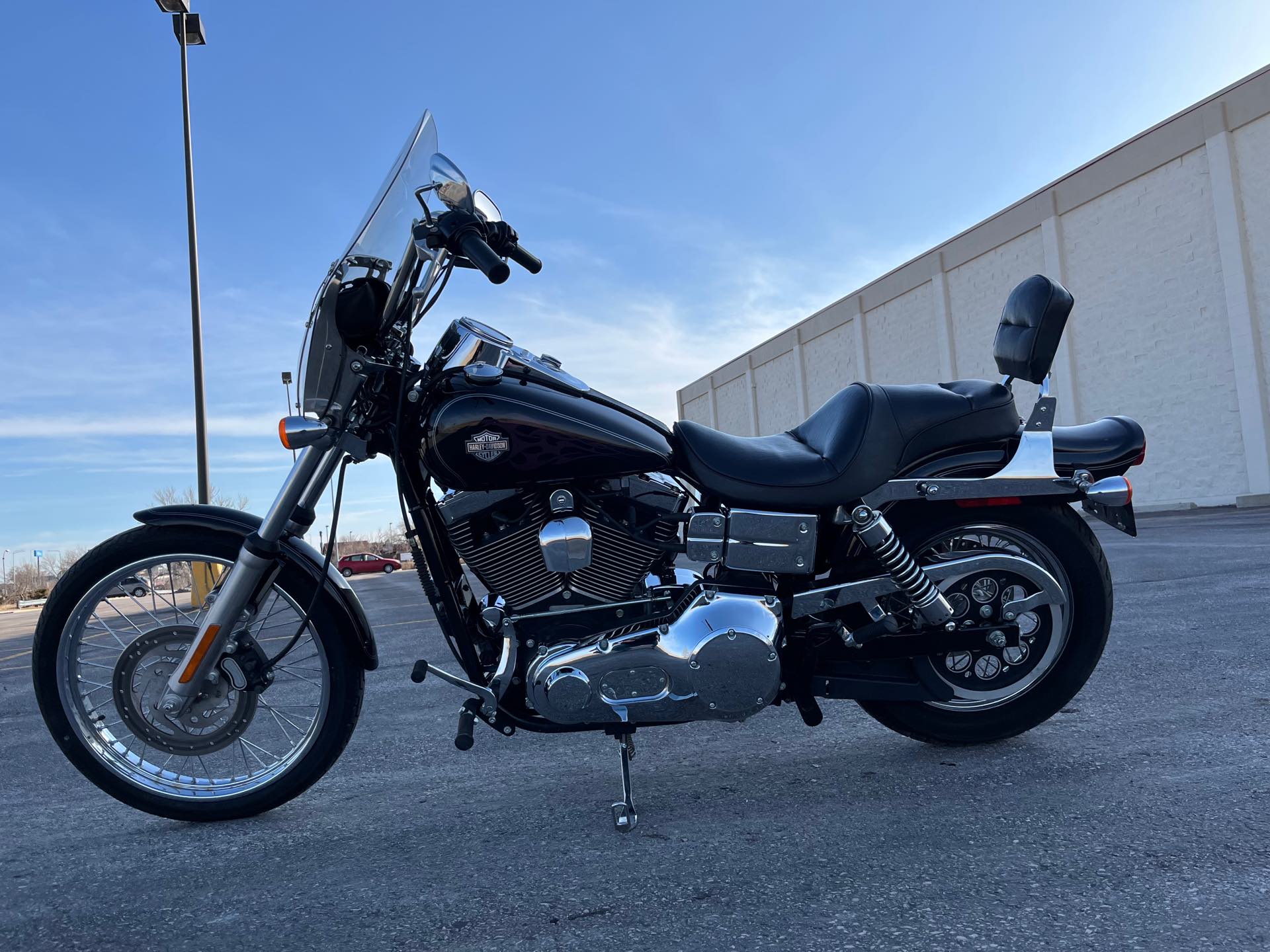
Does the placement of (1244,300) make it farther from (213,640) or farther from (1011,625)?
(213,640)

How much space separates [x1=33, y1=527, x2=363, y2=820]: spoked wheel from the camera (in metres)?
2.67

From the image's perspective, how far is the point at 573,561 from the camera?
2.48m

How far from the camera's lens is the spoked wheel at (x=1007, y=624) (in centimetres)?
285

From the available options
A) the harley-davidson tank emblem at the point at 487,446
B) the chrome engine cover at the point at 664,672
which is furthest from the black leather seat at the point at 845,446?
the harley-davidson tank emblem at the point at 487,446

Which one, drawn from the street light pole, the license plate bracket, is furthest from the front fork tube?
the street light pole

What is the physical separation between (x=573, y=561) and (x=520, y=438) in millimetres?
364

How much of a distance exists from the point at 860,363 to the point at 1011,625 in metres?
32.0

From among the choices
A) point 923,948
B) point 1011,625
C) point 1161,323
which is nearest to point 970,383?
point 1011,625

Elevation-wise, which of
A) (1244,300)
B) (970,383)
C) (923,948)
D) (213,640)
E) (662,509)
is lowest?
(923,948)

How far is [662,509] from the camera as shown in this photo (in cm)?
260

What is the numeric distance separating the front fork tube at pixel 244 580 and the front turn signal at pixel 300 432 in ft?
0.24

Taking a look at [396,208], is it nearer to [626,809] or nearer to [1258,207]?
[626,809]

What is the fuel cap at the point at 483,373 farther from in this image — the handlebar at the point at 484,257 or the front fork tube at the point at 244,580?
the front fork tube at the point at 244,580

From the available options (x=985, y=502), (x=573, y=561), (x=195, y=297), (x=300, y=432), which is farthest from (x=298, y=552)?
(x=195, y=297)
